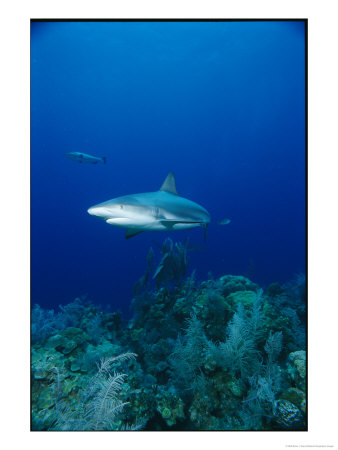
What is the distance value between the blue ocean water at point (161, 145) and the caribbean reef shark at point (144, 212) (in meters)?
23.8

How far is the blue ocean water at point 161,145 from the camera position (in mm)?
29438

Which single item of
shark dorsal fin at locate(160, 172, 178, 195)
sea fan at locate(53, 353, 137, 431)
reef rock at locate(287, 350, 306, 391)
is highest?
shark dorsal fin at locate(160, 172, 178, 195)

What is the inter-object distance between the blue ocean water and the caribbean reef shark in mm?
23777

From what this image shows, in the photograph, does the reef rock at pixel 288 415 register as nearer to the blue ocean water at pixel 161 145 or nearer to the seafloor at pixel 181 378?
the seafloor at pixel 181 378

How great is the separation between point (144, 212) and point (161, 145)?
61.2 meters

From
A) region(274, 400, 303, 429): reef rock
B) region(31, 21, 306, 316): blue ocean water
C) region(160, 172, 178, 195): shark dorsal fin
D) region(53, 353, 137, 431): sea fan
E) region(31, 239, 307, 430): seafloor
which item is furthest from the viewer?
region(31, 21, 306, 316): blue ocean water

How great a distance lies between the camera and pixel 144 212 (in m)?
3.37

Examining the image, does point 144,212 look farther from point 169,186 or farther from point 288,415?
point 288,415

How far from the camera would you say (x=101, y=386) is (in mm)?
2871

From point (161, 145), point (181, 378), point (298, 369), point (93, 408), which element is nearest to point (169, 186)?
point (181, 378)

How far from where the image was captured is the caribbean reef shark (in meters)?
2.98

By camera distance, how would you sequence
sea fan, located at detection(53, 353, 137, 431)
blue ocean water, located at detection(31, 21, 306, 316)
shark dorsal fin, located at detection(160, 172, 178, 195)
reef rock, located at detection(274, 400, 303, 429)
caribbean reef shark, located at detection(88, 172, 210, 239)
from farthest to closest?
1. blue ocean water, located at detection(31, 21, 306, 316)
2. shark dorsal fin, located at detection(160, 172, 178, 195)
3. caribbean reef shark, located at detection(88, 172, 210, 239)
4. sea fan, located at detection(53, 353, 137, 431)
5. reef rock, located at detection(274, 400, 303, 429)

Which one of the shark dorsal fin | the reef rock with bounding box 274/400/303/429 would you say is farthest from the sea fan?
the shark dorsal fin

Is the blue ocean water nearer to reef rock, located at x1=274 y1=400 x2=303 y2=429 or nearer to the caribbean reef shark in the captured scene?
the caribbean reef shark
